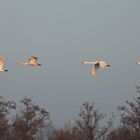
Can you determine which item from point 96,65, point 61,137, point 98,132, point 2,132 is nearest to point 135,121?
point 98,132

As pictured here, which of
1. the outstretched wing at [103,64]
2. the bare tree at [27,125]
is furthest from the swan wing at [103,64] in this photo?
the bare tree at [27,125]

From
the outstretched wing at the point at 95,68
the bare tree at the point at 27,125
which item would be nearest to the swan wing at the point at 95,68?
the outstretched wing at the point at 95,68

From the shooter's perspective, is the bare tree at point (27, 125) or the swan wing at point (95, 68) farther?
the bare tree at point (27, 125)

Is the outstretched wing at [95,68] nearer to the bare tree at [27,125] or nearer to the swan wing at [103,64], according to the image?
the swan wing at [103,64]

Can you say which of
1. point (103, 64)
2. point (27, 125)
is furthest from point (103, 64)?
point (27, 125)

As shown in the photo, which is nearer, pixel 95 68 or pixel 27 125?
pixel 95 68

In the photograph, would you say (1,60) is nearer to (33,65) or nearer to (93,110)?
(33,65)

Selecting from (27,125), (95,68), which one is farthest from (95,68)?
(27,125)

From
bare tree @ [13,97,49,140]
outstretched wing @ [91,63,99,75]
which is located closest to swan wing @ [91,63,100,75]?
outstretched wing @ [91,63,99,75]

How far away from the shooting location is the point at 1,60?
493 cm

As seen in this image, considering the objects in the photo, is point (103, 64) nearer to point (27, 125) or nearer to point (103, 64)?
point (103, 64)

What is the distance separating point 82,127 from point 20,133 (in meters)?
5.29

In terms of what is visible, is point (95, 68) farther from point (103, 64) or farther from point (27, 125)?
point (27, 125)

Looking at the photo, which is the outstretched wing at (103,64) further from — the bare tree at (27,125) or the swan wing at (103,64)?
the bare tree at (27,125)
